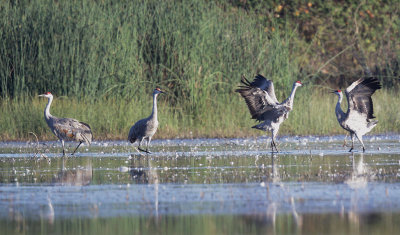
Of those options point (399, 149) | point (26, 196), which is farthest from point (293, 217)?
point (399, 149)

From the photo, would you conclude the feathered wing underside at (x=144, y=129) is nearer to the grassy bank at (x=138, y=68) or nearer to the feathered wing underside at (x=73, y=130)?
the feathered wing underside at (x=73, y=130)

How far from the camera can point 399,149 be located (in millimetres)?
14688

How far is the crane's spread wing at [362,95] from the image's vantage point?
48.0 feet

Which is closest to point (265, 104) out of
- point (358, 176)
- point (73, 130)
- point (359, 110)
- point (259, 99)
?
point (259, 99)

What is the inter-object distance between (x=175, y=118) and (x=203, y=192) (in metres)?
9.41

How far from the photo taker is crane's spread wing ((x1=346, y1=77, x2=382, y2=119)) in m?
14.6

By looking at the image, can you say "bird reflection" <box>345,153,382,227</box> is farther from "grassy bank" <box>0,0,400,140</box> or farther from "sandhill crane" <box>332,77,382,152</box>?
"grassy bank" <box>0,0,400,140</box>

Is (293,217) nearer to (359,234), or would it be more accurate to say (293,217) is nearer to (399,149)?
(359,234)

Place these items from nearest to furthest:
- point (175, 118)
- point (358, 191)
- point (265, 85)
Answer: point (358, 191), point (265, 85), point (175, 118)

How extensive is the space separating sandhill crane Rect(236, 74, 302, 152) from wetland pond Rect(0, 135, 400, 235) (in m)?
0.95

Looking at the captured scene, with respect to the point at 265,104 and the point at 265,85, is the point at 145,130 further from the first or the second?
the point at 265,85

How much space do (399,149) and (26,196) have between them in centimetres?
779

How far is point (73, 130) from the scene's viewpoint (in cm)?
1512

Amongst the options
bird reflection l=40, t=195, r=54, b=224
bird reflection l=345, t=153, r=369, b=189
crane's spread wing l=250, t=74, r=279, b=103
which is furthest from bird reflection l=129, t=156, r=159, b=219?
crane's spread wing l=250, t=74, r=279, b=103
